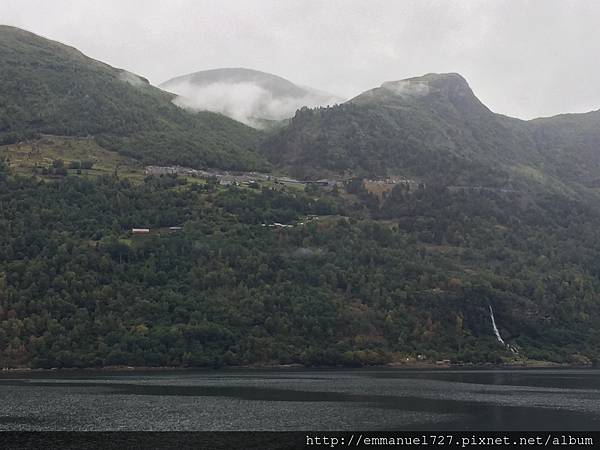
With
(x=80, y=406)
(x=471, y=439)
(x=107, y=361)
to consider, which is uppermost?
(x=471, y=439)

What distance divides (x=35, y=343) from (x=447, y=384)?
95.1 m

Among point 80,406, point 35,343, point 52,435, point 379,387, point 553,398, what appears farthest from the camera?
point 35,343

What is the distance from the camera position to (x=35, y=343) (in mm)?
191000

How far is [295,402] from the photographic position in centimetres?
12500

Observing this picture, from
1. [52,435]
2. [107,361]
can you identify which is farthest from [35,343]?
[52,435]

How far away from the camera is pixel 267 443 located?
293ft

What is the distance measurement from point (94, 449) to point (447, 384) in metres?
87.7

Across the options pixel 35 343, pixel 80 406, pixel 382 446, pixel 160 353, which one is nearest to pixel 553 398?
pixel 382 446

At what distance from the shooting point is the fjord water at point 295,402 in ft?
336

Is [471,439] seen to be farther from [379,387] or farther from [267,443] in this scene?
[379,387]

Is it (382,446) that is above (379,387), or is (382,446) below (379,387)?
above

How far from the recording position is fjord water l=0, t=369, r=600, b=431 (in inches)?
4035

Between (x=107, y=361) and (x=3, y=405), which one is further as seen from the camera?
(x=107, y=361)

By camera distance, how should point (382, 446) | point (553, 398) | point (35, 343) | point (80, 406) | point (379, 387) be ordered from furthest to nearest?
point (35, 343)
point (379, 387)
point (553, 398)
point (80, 406)
point (382, 446)
